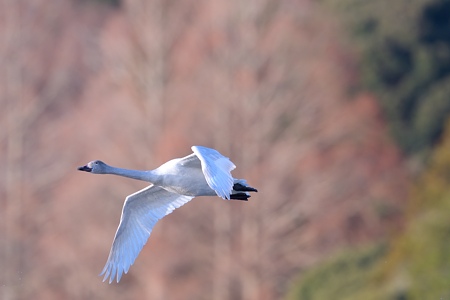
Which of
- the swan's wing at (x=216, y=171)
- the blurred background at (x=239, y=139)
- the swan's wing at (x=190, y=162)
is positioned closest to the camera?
the swan's wing at (x=216, y=171)

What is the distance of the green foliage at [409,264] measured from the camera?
82.5ft

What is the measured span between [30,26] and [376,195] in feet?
41.4

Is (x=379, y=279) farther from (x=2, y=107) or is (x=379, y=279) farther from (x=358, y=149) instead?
(x=2, y=107)

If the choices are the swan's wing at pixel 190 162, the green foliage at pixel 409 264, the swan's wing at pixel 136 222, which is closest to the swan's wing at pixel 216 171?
the swan's wing at pixel 190 162

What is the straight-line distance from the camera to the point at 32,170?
41.4 meters

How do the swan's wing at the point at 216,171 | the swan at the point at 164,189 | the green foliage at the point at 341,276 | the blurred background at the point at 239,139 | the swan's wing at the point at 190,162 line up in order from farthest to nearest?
the blurred background at the point at 239,139, the green foliage at the point at 341,276, the swan's wing at the point at 190,162, the swan at the point at 164,189, the swan's wing at the point at 216,171

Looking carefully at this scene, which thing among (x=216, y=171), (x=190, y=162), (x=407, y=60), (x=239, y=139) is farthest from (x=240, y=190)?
(x=407, y=60)

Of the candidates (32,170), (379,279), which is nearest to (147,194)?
(379,279)

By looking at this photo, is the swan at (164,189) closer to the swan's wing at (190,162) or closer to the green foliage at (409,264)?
the swan's wing at (190,162)

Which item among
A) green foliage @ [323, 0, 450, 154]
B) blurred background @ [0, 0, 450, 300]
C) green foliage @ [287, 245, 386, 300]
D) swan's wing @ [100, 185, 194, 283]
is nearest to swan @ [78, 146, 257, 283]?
swan's wing @ [100, 185, 194, 283]

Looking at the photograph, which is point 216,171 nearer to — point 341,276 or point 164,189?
point 164,189

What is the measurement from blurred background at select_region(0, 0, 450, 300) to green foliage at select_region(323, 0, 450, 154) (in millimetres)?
40

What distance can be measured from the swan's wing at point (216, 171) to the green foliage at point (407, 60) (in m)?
23.4

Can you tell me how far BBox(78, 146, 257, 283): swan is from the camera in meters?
15.9
